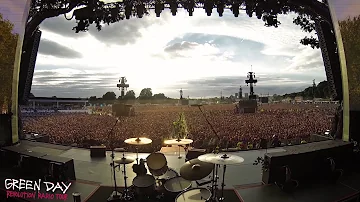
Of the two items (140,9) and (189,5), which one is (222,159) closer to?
(189,5)

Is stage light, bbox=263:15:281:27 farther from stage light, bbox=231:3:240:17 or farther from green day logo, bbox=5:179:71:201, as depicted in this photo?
green day logo, bbox=5:179:71:201

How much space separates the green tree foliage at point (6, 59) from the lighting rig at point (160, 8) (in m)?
2.32

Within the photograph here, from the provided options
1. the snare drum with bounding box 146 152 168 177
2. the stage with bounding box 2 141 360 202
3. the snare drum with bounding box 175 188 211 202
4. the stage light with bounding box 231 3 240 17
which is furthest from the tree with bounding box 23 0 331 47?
the snare drum with bounding box 175 188 211 202

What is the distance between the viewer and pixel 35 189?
20.6 feet

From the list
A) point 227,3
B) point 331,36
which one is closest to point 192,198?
point 227,3

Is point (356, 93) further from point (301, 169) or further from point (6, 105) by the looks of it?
point (6, 105)

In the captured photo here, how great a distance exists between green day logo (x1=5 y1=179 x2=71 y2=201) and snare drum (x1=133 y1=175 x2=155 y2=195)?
1797 millimetres

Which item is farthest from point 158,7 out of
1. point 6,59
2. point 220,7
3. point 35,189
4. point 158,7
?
point 35,189

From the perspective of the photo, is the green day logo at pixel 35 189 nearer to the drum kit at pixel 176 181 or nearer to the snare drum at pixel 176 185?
the drum kit at pixel 176 181

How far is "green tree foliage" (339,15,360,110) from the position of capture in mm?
8508

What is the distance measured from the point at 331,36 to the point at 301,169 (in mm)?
5281

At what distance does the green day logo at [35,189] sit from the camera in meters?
5.91

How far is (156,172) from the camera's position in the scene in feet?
21.0

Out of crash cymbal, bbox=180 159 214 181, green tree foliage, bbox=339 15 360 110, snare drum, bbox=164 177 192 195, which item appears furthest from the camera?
green tree foliage, bbox=339 15 360 110
